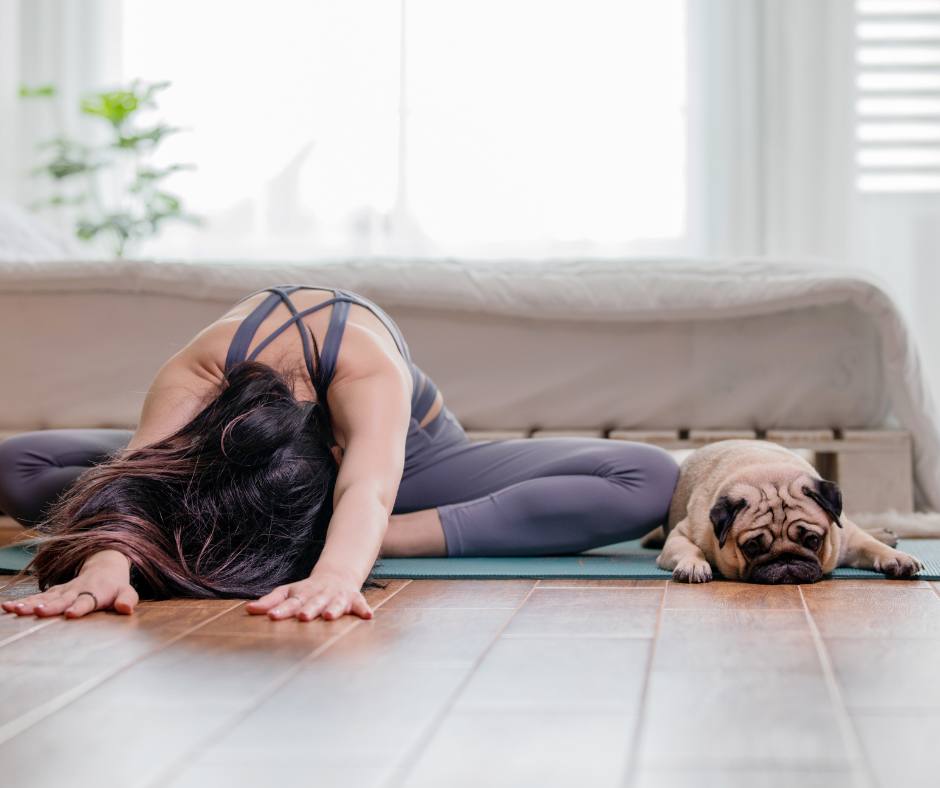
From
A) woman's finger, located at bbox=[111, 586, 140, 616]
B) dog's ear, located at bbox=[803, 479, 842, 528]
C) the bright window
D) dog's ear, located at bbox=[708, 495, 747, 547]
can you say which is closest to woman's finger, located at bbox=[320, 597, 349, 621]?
woman's finger, located at bbox=[111, 586, 140, 616]

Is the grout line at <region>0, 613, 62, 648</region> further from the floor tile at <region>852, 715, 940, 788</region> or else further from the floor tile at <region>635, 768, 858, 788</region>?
the floor tile at <region>852, 715, 940, 788</region>

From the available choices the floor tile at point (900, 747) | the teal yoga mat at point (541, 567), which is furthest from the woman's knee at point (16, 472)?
the floor tile at point (900, 747)

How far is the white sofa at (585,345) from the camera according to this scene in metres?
2.14

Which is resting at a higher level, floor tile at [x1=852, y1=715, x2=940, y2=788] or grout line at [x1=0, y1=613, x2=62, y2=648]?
floor tile at [x1=852, y1=715, x2=940, y2=788]

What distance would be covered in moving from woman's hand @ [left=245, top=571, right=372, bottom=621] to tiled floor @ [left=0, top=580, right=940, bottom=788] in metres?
0.02

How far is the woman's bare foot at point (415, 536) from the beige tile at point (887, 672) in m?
0.82

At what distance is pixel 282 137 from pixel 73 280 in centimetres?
278

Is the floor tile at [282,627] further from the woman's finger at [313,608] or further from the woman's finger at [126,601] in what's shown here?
the woman's finger at [126,601]

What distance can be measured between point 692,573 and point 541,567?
0.28 meters

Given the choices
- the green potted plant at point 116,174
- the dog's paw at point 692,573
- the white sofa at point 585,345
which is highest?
the green potted plant at point 116,174

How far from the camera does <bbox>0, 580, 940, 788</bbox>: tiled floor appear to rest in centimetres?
65

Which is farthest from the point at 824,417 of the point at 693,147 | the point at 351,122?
the point at 351,122

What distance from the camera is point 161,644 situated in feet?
3.34

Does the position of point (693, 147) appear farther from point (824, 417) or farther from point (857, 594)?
point (857, 594)
